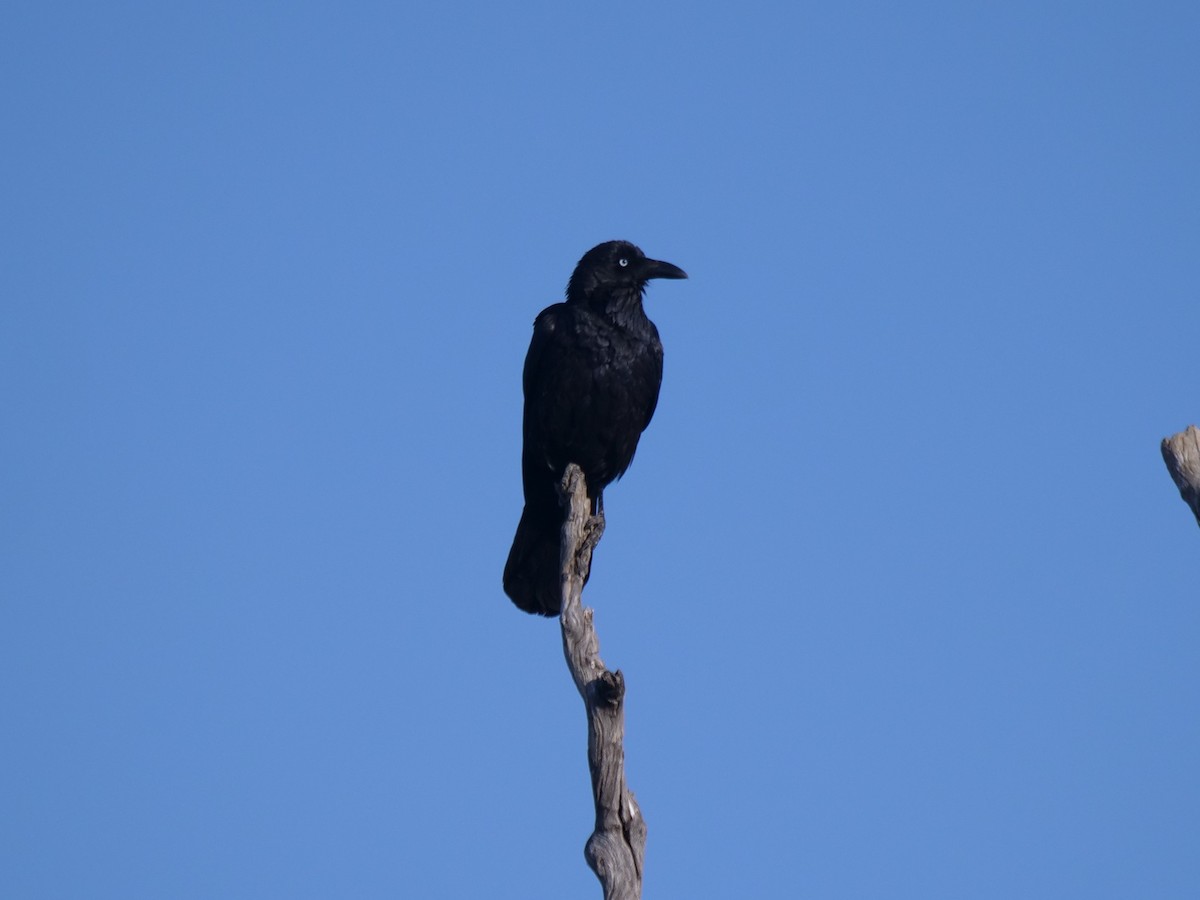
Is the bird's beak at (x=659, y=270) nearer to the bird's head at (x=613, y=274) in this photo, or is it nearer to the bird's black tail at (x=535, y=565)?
the bird's head at (x=613, y=274)

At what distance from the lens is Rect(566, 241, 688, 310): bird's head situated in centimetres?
993

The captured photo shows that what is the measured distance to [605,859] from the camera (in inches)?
246

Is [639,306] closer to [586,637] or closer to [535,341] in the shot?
[535,341]

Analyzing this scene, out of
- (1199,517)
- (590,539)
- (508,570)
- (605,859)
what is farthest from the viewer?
(508,570)

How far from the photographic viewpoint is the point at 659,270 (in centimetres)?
1012

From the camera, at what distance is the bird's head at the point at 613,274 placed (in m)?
9.93

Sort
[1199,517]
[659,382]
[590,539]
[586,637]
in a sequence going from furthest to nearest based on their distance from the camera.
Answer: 1. [659,382]
2. [590,539]
3. [586,637]
4. [1199,517]

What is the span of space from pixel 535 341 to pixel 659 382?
34.9 inches

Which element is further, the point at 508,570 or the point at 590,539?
the point at 508,570

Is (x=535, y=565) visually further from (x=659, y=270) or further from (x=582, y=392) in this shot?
(x=659, y=270)

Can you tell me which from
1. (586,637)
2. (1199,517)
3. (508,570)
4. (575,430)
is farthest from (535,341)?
(1199,517)

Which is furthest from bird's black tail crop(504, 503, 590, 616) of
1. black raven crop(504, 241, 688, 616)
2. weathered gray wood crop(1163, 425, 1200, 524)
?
weathered gray wood crop(1163, 425, 1200, 524)

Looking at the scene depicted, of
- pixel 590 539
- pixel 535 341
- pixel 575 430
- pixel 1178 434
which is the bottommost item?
pixel 1178 434

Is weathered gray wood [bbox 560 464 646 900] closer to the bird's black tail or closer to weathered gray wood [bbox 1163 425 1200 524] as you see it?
weathered gray wood [bbox 1163 425 1200 524]
